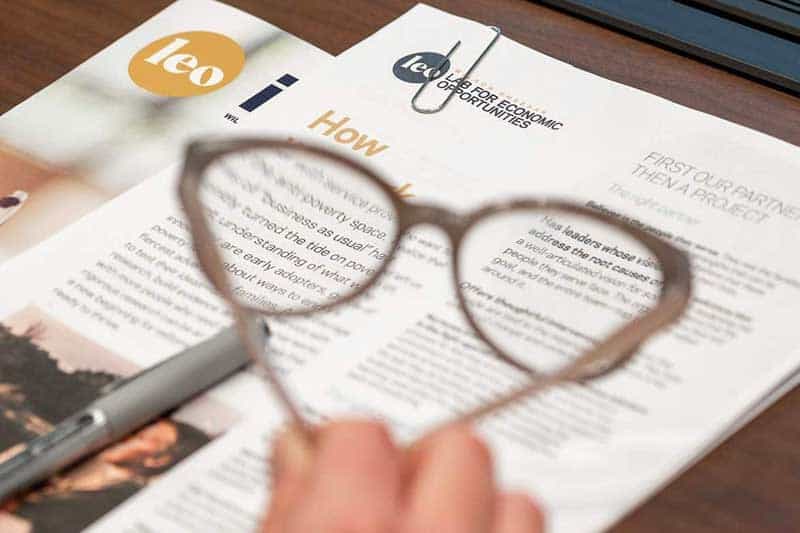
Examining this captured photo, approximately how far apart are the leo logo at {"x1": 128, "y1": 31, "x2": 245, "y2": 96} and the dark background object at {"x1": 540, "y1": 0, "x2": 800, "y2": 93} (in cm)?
20

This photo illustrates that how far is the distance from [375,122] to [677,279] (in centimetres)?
24

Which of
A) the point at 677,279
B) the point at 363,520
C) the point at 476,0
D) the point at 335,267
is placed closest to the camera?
the point at 363,520

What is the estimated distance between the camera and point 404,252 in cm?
61

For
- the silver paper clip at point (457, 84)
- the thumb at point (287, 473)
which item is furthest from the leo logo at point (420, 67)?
the thumb at point (287, 473)

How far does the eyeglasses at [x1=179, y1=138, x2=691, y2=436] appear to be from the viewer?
0.53 m

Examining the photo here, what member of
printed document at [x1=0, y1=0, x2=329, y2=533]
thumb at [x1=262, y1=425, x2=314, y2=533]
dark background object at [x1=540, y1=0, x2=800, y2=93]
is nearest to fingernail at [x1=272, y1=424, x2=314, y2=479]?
thumb at [x1=262, y1=425, x2=314, y2=533]

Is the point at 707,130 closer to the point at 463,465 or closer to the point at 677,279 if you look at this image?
the point at 677,279

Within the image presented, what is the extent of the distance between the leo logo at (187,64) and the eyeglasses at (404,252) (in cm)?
12

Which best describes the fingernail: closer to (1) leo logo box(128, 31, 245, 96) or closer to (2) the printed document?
(2) the printed document

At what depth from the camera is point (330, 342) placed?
1.87 ft

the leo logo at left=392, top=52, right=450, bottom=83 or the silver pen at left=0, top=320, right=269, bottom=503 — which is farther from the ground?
the leo logo at left=392, top=52, right=450, bottom=83

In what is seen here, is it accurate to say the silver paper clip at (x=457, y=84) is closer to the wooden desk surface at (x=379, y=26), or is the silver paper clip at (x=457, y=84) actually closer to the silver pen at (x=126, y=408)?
the wooden desk surface at (x=379, y=26)

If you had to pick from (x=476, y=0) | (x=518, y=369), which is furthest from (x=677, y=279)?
(x=476, y=0)

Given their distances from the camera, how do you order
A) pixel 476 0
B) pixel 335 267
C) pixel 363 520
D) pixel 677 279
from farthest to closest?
1. pixel 476 0
2. pixel 335 267
3. pixel 677 279
4. pixel 363 520
